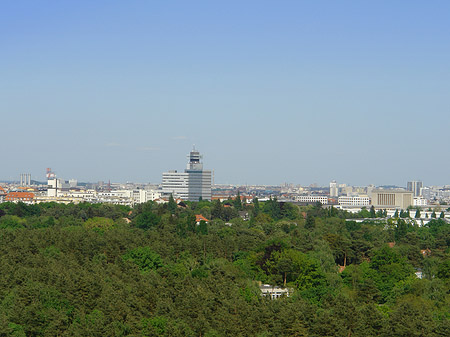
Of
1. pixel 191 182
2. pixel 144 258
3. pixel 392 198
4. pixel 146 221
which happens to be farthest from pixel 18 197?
pixel 144 258

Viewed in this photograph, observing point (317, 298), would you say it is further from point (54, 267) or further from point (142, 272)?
point (54, 267)

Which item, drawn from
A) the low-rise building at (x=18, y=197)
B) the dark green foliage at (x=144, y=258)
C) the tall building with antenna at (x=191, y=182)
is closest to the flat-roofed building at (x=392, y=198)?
the tall building with antenna at (x=191, y=182)

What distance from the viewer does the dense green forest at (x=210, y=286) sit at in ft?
115

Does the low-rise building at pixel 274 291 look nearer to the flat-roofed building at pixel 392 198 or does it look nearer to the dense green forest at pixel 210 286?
the dense green forest at pixel 210 286

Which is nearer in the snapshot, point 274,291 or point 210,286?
point 210,286

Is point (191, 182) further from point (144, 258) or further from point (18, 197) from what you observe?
point (144, 258)

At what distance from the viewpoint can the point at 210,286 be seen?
4344 cm

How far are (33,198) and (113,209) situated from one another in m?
42.3

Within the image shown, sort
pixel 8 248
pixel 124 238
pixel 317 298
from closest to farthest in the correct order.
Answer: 1. pixel 317 298
2. pixel 8 248
3. pixel 124 238

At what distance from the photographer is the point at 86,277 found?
41.7 meters

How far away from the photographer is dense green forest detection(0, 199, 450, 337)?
3494 centimetres

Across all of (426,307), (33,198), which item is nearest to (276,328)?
(426,307)

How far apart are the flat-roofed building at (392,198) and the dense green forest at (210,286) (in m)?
91.4

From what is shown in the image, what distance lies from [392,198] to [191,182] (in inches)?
1690
